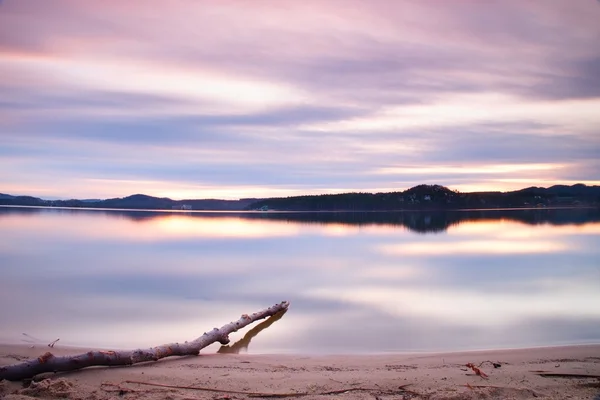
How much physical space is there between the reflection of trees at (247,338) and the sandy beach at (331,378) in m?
0.83

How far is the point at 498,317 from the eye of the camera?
987cm

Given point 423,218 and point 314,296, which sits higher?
point 423,218

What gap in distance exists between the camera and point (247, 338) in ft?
26.9

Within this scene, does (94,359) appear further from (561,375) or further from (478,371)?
(561,375)

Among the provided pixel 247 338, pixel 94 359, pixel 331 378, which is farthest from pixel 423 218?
pixel 94 359

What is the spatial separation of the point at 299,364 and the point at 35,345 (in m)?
3.83

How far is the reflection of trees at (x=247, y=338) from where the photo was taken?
745 centimetres

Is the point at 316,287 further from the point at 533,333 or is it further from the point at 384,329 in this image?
the point at 533,333

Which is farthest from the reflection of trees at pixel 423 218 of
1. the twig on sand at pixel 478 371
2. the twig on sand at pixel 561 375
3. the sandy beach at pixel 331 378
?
the twig on sand at pixel 561 375

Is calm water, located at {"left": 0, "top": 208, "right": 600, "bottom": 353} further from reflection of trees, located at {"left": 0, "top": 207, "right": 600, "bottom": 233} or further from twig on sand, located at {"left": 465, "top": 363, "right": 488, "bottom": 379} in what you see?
reflection of trees, located at {"left": 0, "top": 207, "right": 600, "bottom": 233}

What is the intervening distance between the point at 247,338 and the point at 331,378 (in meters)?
3.16

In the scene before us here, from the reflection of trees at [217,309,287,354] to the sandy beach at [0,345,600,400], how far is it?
830 mm

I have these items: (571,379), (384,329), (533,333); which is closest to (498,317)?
(533,333)

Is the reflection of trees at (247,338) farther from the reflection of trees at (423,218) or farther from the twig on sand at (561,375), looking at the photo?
the reflection of trees at (423,218)
